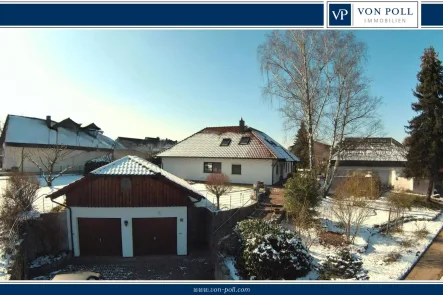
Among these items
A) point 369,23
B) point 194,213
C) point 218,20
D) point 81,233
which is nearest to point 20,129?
point 81,233

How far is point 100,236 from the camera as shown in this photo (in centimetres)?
727

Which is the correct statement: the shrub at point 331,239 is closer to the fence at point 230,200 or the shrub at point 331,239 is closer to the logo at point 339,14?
the fence at point 230,200

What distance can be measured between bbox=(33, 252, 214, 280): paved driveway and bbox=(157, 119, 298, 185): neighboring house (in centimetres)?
829

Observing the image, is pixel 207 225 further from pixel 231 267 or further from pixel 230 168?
pixel 230 168

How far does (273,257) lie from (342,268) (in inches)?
67.2

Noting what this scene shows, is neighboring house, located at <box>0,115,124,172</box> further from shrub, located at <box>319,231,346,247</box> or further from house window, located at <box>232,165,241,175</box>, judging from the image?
shrub, located at <box>319,231,346,247</box>

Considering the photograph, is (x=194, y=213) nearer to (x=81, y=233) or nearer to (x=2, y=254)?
(x=81, y=233)

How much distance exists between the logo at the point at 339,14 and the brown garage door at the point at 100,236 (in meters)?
7.37

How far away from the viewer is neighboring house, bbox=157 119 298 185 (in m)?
14.9

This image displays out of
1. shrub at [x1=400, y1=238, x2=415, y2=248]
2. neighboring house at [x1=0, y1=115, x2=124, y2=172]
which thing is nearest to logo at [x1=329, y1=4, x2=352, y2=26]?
shrub at [x1=400, y1=238, x2=415, y2=248]

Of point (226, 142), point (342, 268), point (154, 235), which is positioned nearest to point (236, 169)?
point (226, 142)

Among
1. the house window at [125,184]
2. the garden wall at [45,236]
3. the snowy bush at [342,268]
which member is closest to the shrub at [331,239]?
the snowy bush at [342,268]

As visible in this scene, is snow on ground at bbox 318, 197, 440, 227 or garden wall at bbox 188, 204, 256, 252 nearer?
garden wall at bbox 188, 204, 256, 252

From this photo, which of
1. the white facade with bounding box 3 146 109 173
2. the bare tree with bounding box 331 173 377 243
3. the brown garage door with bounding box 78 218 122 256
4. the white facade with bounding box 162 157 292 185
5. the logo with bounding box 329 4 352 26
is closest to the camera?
the logo with bounding box 329 4 352 26
